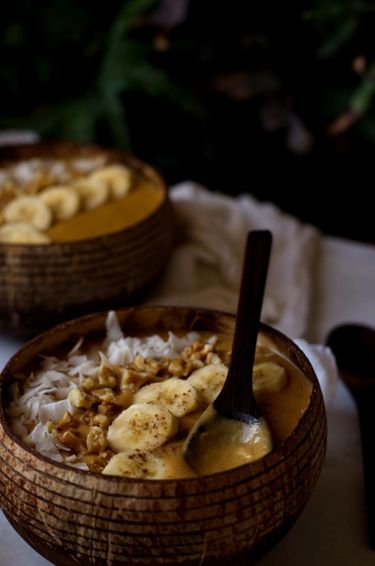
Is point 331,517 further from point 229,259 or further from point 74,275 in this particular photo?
point 229,259

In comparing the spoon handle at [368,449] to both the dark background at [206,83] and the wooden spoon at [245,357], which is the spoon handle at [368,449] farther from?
the dark background at [206,83]

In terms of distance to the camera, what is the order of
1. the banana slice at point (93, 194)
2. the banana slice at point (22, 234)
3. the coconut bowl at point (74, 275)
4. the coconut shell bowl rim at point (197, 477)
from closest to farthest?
the coconut shell bowl rim at point (197, 477)
the coconut bowl at point (74, 275)
the banana slice at point (22, 234)
the banana slice at point (93, 194)

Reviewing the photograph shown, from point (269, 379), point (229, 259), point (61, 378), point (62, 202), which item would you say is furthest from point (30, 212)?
point (269, 379)

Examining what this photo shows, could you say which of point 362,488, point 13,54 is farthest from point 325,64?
point 362,488

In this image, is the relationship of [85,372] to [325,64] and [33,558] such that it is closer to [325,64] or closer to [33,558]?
[33,558]

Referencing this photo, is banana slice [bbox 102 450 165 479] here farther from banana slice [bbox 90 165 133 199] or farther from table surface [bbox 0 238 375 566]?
banana slice [bbox 90 165 133 199]

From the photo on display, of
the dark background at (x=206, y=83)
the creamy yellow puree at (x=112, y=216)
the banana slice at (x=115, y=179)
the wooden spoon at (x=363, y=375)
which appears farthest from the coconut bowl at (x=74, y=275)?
the dark background at (x=206, y=83)
